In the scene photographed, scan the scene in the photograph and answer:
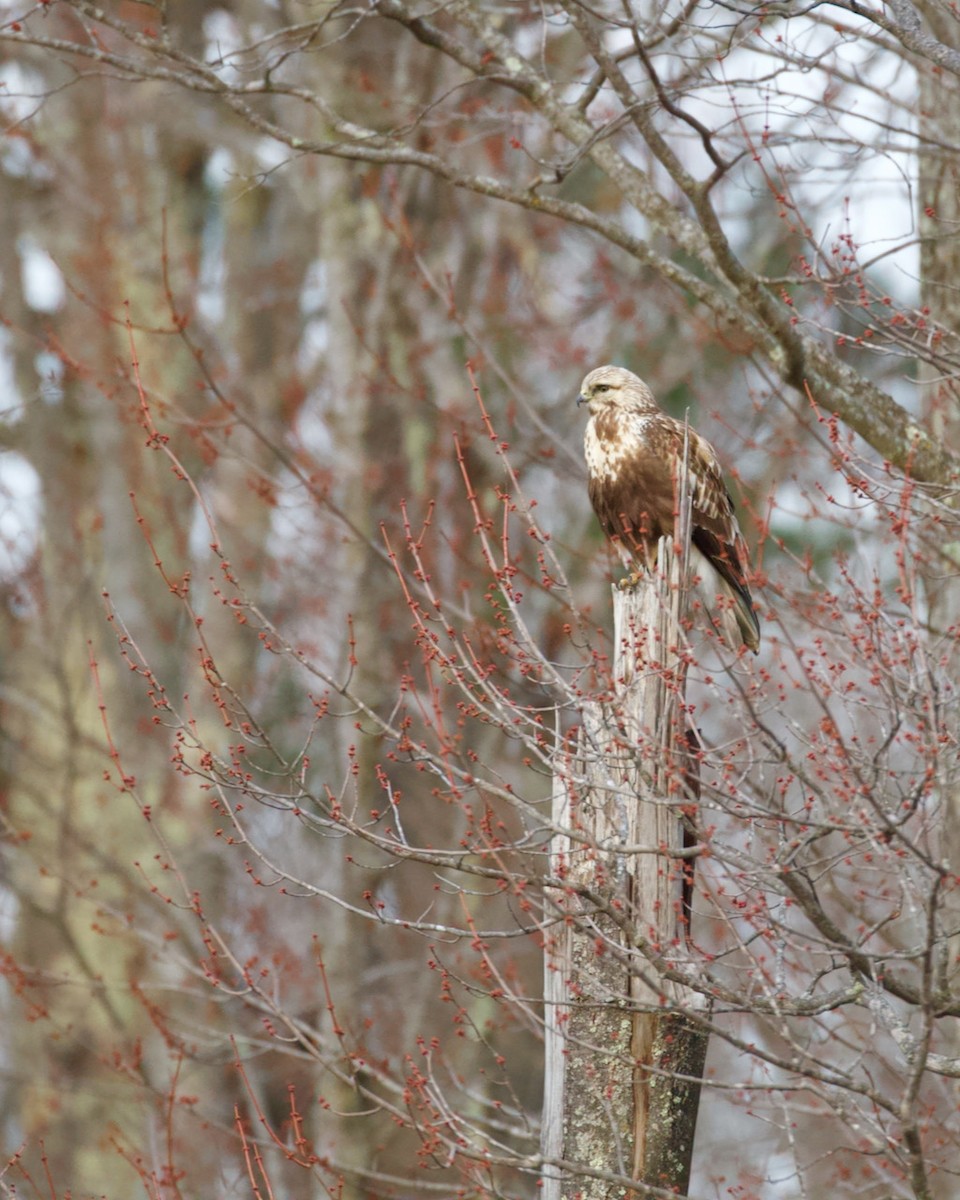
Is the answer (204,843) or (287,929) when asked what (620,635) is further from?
(287,929)

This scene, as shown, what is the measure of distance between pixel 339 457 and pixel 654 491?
3.46 metres

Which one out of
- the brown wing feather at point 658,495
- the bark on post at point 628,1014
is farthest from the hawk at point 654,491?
the bark on post at point 628,1014

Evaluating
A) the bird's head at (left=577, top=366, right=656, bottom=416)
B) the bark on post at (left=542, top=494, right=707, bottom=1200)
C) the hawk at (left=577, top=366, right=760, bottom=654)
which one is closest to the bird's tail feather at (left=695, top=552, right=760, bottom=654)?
the hawk at (left=577, top=366, right=760, bottom=654)

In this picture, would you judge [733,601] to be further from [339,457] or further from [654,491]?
[339,457]

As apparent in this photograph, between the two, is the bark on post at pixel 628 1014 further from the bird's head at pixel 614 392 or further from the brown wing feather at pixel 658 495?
the bird's head at pixel 614 392

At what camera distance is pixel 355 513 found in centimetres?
838

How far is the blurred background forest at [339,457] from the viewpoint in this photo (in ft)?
17.1

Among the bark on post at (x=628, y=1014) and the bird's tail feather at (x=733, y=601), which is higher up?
the bird's tail feather at (x=733, y=601)

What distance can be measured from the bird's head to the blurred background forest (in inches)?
15.9

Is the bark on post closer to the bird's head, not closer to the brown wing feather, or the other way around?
the brown wing feather

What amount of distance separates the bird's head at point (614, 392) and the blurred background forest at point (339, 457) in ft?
1.33

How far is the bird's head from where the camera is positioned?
5.68 m

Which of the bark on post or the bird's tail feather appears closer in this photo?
the bark on post

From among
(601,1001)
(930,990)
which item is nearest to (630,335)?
(601,1001)
